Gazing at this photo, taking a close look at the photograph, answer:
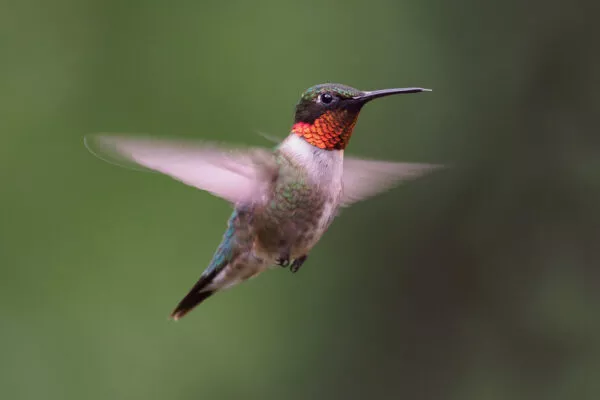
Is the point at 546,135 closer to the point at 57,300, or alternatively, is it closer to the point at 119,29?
the point at 119,29

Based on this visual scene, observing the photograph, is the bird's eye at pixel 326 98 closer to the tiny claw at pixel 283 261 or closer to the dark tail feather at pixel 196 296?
the tiny claw at pixel 283 261

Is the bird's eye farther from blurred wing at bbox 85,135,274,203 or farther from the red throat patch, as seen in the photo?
blurred wing at bbox 85,135,274,203

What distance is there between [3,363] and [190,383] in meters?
0.89

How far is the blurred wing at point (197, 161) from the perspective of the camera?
159cm

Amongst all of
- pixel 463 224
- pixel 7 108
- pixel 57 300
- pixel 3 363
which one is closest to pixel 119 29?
pixel 7 108

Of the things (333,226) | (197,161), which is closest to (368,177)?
(197,161)

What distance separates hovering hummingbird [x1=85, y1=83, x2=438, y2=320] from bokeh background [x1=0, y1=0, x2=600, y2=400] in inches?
64.5

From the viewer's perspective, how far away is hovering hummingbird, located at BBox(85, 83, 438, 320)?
6.04 ft

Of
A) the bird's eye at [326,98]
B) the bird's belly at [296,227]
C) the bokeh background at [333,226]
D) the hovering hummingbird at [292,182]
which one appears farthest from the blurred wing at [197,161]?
the bokeh background at [333,226]

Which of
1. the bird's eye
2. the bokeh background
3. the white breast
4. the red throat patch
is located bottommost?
the bokeh background

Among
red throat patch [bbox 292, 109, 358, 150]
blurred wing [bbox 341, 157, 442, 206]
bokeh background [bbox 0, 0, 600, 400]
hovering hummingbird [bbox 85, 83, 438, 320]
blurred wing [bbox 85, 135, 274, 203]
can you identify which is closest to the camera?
blurred wing [bbox 85, 135, 274, 203]

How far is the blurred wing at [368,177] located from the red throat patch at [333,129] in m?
0.20

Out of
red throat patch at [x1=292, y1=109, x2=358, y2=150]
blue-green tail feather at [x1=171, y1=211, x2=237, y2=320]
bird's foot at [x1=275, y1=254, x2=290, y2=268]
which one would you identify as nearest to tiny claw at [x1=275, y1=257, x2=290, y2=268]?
bird's foot at [x1=275, y1=254, x2=290, y2=268]

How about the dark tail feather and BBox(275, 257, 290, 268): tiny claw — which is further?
the dark tail feather
